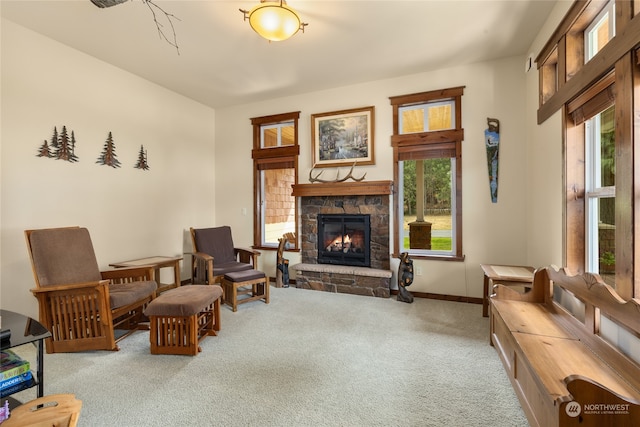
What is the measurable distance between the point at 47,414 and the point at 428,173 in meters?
4.09

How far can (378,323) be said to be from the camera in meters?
3.05

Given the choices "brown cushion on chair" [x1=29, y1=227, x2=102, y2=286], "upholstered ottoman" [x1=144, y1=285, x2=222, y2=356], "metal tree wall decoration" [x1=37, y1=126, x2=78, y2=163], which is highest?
"metal tree wall decoration" [x1=37, y1=126, x2=78, y2=163]

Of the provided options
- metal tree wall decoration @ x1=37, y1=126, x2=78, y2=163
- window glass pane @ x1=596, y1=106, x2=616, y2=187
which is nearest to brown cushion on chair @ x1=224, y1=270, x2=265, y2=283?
metal tree wall decoration @ x1=37, y1=126, x2=78, y2=163

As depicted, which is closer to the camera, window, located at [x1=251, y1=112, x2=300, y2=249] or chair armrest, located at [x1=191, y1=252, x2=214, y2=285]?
chair armrest, located at [x1=191, y1=252, x2=214, y2=285]

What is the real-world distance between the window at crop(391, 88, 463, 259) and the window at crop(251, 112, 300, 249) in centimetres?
164

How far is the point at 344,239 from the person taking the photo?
4.41 metres

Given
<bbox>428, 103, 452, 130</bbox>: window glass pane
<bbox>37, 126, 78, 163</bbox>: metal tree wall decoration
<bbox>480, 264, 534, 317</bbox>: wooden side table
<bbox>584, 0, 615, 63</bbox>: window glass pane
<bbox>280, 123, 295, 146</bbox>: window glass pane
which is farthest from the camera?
<bbox>280, 123, 295, 146</bbox>: window glass pane

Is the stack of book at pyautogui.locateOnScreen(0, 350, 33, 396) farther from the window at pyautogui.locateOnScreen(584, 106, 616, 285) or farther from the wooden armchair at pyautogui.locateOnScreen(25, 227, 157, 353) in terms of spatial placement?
the window at pyautogui.locateOnScreen(584, 106, 616, 285)

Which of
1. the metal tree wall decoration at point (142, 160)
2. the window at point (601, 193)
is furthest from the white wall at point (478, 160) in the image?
the metal tree wall decoration at point (142, 160)

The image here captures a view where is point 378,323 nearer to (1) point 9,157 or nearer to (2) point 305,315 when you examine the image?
(2) point 305,315

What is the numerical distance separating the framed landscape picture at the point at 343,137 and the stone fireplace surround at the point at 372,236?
0.43 metres

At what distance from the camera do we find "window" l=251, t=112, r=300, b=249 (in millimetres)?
4789

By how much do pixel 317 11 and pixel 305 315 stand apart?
305cm

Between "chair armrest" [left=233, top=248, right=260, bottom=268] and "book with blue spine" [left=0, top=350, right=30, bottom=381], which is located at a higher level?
"chair armrest" [left=233, top=248, right=260, bottom=268]
